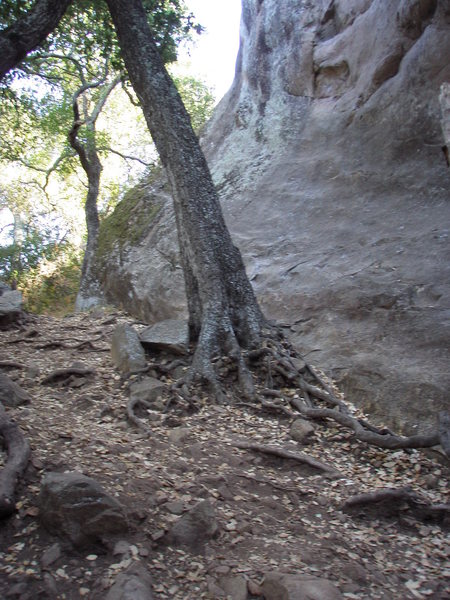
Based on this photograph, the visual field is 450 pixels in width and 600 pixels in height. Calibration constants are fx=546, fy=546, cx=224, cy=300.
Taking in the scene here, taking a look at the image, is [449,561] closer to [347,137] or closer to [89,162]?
[347,137]

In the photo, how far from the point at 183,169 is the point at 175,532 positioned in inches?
166

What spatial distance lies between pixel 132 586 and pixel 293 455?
2.15 metres

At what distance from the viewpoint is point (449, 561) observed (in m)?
3.50

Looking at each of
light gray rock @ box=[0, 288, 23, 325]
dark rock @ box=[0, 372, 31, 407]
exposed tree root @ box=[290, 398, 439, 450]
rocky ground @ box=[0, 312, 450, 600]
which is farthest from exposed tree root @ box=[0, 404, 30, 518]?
light gray rock @ box=[0, 288, 23, 325]

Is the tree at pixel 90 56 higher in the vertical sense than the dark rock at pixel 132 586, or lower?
higher

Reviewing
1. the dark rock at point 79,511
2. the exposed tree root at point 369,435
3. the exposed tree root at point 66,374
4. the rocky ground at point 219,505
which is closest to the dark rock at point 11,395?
the rocky ground at point 219,505

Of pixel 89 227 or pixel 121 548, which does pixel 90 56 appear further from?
pixel 121 548

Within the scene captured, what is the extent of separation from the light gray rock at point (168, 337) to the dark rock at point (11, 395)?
1665 mm

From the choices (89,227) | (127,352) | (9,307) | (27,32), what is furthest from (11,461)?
(89,227)

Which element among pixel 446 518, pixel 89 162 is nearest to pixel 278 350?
pixel 446 518

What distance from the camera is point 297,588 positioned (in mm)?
2826

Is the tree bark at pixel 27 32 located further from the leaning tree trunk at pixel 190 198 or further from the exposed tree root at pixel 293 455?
the exposed tree root at pixel 293 455

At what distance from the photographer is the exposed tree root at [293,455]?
4547 millimetres

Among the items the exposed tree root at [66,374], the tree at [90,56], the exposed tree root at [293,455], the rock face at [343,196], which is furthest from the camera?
the tree at [90,56]
